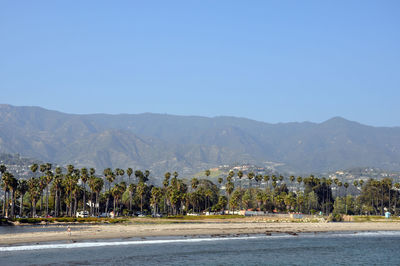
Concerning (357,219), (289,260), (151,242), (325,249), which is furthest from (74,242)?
(357,219)

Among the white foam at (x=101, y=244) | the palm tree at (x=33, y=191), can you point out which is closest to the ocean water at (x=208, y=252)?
the white foam at (x=101, y=244)

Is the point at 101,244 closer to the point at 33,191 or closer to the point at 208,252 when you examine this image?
the point at 208,252

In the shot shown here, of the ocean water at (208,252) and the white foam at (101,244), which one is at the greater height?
the white foam at (101,244)

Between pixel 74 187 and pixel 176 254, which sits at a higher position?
pixel 74 187

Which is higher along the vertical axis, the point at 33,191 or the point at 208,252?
the point at 33,191

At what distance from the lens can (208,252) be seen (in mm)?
86438

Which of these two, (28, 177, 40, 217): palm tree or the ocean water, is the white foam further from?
(28, 177, 40, 217): palm tree

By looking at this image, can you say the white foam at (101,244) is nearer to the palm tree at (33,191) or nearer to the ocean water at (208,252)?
the ocean water at (208,252)

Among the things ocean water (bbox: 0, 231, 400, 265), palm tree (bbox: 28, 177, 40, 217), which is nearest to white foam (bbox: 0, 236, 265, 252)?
ocean water (bbox: 0, 231, 400, 265)

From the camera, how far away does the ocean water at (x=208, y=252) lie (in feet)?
249

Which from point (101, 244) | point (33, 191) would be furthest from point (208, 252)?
point (33, 191)

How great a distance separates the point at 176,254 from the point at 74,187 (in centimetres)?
10783

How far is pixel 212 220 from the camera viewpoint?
17650 cm

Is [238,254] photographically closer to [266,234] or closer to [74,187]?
[266,234]
